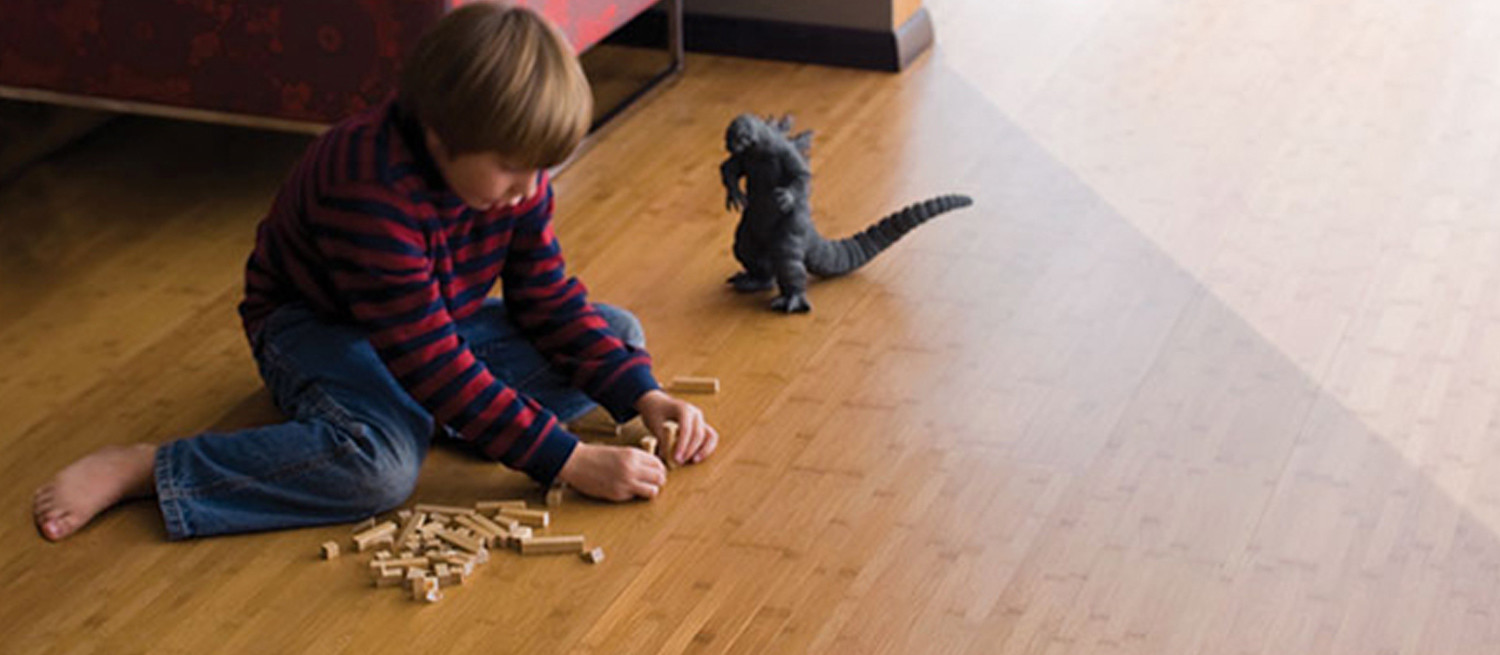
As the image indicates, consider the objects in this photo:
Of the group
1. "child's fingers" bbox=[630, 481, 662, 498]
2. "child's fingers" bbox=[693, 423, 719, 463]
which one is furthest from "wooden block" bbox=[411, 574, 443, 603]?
→ "child's fingers" bbox=[693, 423, 719, 463]

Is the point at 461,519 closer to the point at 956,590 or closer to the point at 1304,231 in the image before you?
the point at 956,590

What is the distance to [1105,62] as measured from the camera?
3.37 m

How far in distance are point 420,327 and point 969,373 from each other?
669 mm

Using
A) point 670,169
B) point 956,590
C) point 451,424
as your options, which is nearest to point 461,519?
point 451,424

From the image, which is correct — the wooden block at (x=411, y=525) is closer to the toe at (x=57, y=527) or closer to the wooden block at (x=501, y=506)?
the wooden block at (x=501, y=506)

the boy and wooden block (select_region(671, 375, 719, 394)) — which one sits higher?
the boy

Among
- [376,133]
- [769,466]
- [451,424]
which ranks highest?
[376,133]

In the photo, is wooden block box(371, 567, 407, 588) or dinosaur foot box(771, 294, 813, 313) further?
dinosaur foot box(771, 294, 813, 313)

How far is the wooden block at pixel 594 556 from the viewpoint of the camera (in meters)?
1.96

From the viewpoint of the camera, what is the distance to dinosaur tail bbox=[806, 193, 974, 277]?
8.23ft

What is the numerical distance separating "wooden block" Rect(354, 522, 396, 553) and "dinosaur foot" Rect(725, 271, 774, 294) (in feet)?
2.14

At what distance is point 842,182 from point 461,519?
1.01m

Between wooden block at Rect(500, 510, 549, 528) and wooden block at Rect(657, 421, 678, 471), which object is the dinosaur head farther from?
wooden block at Rect(500, 510, 549, 528)

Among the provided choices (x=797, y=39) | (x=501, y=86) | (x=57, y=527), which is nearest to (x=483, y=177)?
(x=501, y=86)
